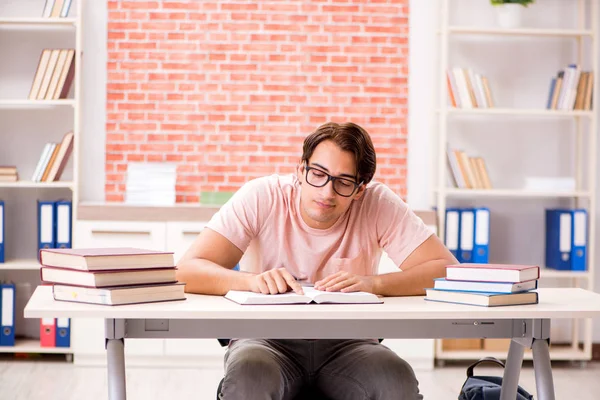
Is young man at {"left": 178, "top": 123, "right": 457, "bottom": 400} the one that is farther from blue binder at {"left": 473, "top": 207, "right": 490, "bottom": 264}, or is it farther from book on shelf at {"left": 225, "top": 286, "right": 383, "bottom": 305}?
blue binder at {"left": 473, "top": 207, "right": 490, "bottom": 264}

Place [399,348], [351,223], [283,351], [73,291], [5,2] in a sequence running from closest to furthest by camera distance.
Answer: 1. [73,291]
2. [283,351]
3. [351,223]
4. [399,348]
5. [5,2]

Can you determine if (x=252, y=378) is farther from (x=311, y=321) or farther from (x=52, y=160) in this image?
(x=52, y=160)

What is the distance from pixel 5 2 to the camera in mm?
4660

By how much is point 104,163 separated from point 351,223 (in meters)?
2.57

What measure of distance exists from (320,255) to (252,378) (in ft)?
1.71

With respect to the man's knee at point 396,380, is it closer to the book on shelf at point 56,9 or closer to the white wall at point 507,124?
the white wall at point 507,124

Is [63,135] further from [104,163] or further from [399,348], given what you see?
[399,348]

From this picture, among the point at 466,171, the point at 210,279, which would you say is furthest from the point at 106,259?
the point at 466,171

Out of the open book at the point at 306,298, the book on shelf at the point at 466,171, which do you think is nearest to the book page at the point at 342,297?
the open book at the point at 306,298

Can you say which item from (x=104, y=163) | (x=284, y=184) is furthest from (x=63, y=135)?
(x=284, y=184)

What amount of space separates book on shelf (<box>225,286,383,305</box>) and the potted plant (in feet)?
9.58

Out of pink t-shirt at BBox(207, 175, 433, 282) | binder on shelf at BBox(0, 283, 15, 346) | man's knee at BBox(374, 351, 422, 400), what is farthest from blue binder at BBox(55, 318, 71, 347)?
man's knee at BBox(374, 351, 422, 400)

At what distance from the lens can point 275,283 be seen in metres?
2.09

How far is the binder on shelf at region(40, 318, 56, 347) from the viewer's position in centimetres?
441
